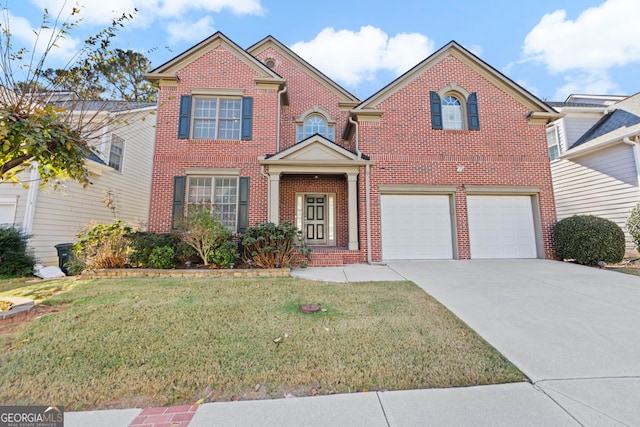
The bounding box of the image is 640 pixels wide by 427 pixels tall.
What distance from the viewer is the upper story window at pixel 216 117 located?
356 inches

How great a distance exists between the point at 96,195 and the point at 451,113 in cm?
Answer: 1370

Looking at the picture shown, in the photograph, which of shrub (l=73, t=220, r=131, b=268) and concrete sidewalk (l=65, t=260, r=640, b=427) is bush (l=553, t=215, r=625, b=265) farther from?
shrub (l=73, t=220, r=131, b=268)

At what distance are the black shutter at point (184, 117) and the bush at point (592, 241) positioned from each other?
12.7m

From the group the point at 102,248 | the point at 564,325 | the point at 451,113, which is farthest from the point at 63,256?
the point at 451,113

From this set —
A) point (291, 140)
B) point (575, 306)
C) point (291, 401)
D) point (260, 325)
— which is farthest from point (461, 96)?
point (291, 401)

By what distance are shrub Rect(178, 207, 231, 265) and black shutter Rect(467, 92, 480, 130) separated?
9.11 metres

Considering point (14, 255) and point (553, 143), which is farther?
point (553, 143)

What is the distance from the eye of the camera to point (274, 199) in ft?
28.0

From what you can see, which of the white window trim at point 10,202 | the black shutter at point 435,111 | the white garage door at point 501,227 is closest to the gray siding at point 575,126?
the white garage door at point 501,227

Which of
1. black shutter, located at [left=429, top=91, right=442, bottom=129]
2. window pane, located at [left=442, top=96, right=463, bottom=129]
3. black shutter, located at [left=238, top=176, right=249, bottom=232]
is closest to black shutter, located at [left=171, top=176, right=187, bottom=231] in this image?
black shutter, located at [left=238, top=176, right=249, bottom=232]

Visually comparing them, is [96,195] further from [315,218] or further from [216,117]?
[315,218]

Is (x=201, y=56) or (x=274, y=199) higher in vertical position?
(x=201, y=56)

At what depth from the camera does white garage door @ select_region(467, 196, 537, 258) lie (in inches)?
345

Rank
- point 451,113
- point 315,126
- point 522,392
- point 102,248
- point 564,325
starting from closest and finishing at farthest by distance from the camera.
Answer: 1. point 522,392
2. point 564,325
3. point 102,248
4. point 451,113
5. point 315,126
